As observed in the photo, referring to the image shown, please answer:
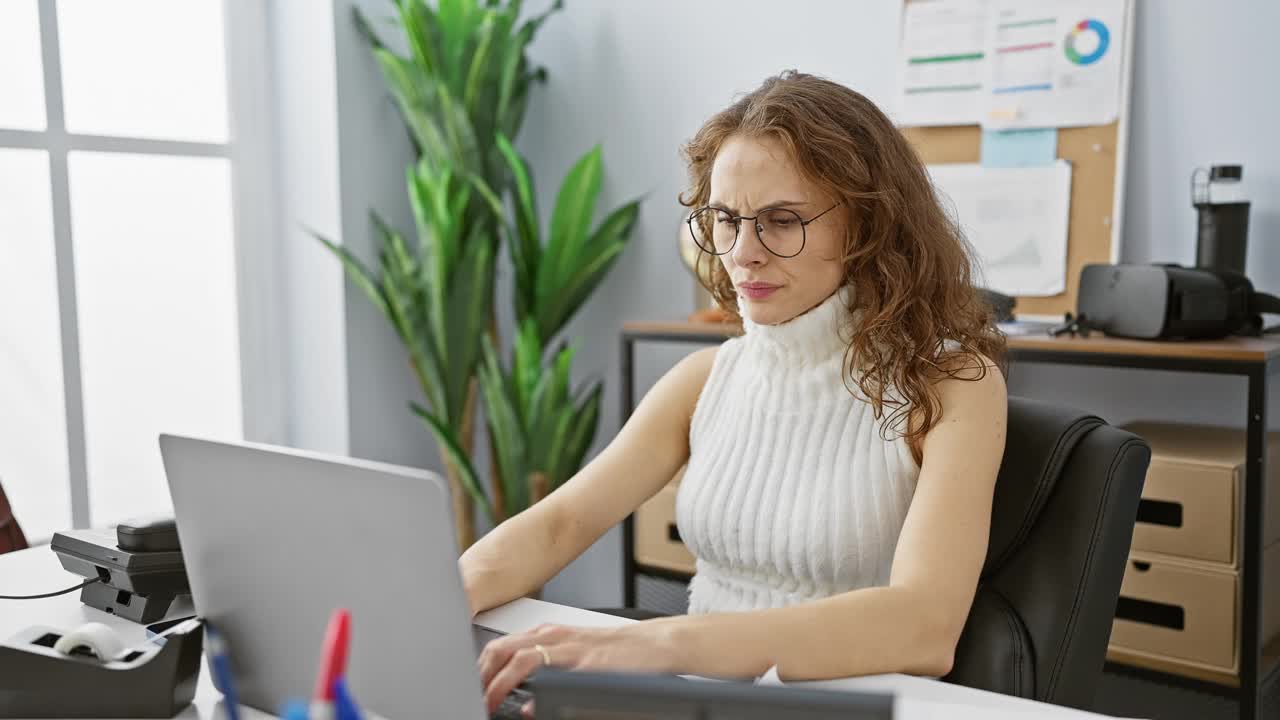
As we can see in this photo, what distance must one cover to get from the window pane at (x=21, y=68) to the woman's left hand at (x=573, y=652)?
7.28 ft

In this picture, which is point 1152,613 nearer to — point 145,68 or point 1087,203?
point 1087,203

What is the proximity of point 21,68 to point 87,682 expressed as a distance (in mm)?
2137

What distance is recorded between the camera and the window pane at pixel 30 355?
8.34ft

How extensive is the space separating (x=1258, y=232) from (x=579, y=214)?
157cm

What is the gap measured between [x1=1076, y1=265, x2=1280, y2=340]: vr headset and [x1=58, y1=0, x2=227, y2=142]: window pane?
2350mm

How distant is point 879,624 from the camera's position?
105 centimetres

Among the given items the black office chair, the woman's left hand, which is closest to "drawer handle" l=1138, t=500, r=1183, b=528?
the woman's left hand

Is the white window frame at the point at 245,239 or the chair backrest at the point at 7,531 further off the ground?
the white window frame at the point at 245,239

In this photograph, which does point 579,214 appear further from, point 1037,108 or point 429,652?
point 429,652

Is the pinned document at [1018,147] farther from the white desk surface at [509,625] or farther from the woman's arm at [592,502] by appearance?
the white desk surface at [509,625]

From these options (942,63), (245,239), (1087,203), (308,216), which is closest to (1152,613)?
(1087,203)

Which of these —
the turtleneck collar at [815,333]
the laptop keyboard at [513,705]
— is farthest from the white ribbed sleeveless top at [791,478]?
the laptop keyboard at [513,705]

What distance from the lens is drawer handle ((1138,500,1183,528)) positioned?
6.47 feet

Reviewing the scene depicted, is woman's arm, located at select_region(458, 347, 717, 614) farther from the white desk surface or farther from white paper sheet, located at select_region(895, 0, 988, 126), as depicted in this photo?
white paper sheet, located at select_region(895, 0, 988, 126)
